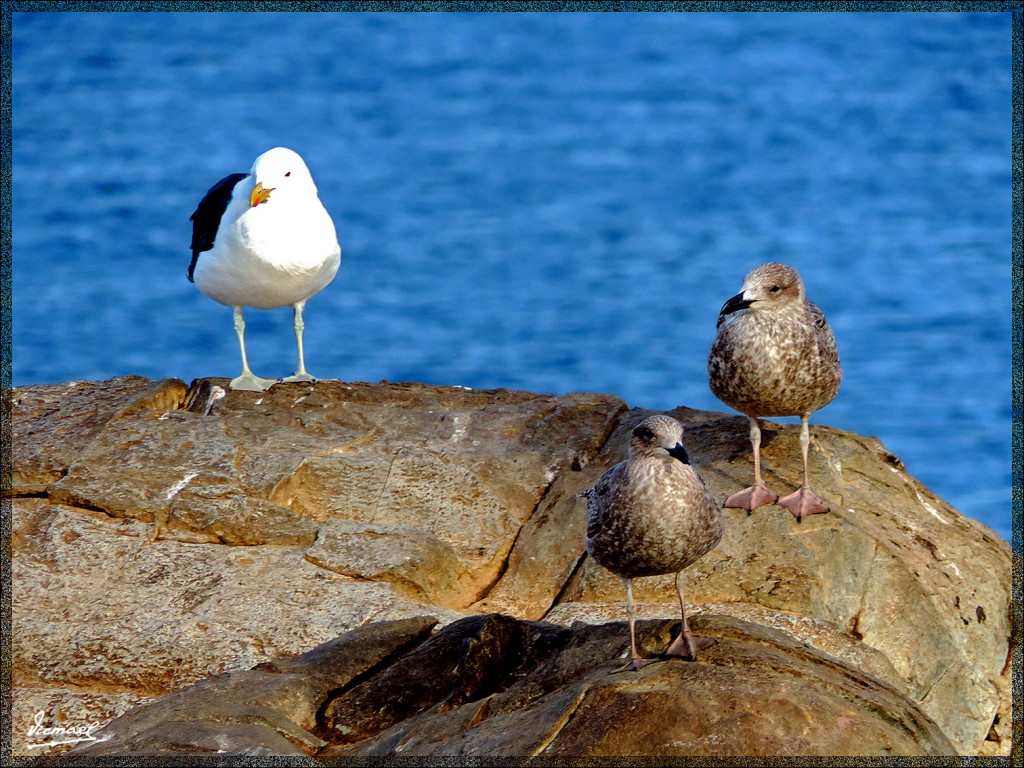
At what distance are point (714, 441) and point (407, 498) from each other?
1.89m

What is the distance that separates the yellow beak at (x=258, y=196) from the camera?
977 cm

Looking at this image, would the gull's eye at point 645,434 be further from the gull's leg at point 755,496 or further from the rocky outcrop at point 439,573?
the gull's leg at point 755,496

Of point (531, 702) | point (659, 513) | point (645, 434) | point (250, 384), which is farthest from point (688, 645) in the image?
point (250, 384)

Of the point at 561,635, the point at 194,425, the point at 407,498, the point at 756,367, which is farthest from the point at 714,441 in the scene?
the point at 194,425

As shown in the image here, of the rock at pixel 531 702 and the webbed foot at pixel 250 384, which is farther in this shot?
the webbed foot at pixel 250 384

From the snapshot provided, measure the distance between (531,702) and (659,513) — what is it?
0.92m

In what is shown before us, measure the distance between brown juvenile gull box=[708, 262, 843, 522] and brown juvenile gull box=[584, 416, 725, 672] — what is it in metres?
1.83

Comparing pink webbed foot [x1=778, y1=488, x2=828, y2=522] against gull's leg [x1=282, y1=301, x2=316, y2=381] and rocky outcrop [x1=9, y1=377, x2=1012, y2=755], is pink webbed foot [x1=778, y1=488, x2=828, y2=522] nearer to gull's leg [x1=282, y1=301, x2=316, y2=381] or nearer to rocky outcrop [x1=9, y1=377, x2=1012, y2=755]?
rocky outcrop [x1=9, y1=377, x2=1012, y2=755]

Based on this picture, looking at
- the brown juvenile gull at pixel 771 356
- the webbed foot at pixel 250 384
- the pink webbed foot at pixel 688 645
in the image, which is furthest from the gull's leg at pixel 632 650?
the webbed foot at pixel 250 384

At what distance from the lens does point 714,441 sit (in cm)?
884

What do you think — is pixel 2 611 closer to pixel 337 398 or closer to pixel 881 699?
pixel 337 398

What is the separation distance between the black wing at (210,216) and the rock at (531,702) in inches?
163

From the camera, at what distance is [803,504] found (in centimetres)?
782

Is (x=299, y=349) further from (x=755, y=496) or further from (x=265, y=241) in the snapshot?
(x=755, y=496)
